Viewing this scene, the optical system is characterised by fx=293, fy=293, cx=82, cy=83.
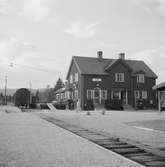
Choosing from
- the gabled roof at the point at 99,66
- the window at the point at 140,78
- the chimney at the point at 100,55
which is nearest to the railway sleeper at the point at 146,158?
the gabled roof at the point at 99,66

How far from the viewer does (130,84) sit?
156ft

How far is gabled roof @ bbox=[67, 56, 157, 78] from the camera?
4603cm

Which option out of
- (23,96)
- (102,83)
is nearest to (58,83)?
(23,96)

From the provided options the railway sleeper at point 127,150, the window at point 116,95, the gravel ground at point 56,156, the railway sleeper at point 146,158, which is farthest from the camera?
the window at point 116,95

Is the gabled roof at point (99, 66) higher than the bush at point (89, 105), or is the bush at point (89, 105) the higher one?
the gabled roof at point (99, 66)

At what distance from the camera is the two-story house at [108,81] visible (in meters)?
45.5

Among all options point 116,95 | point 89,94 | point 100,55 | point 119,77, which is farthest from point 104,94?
point 100,55

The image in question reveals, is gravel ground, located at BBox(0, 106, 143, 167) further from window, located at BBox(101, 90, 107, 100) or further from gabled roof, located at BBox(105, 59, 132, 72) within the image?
gabled roof, located at BBox(105, 59, 132, 72)

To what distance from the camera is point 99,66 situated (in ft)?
157

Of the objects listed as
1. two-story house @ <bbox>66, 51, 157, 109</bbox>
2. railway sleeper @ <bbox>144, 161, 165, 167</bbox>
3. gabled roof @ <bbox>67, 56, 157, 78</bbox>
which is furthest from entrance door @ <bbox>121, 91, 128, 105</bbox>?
railway sleeper @ <bbox>144, 161, 165, 167</bbox>

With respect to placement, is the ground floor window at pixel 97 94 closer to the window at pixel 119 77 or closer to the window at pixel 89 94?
the window at pixel 89 94

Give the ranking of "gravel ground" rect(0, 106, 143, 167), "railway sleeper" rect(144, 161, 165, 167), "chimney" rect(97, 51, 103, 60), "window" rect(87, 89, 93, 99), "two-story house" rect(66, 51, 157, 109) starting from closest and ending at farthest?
"gravel ground" rect(0, 106, 143, 167)
"railway sleeper" rect(144, 161, 165, 167)
"window" rect(87, 89, 93, 99)
"two-story house" rect(66, 51, 157, 109)
"chimney" rect(97, 51, 103, 60)

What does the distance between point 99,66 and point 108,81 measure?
123 inches

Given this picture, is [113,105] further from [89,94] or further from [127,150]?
[127,150]
